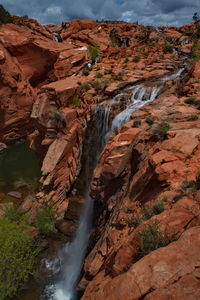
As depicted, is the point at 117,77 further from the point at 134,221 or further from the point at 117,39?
the point at 117,39

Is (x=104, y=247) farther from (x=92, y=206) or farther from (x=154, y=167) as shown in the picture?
(x=92, y=206)

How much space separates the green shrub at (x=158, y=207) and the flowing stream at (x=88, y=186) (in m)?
5.84

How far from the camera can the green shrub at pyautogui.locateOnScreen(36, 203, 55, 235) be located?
1153 cm

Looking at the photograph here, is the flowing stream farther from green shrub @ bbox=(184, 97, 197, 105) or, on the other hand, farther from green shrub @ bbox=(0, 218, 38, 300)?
green shrub @ bbox=(184, 97, 197, 105)

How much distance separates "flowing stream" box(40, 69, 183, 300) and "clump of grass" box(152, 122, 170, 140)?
3817 millimetres

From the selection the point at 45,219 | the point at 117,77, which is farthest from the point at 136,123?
the point at 117,77

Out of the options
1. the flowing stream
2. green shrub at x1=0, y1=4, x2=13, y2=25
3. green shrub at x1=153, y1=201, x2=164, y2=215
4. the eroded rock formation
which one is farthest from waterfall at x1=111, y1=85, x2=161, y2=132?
green shrub at x1=0, y1=4, x2=13, y2=25

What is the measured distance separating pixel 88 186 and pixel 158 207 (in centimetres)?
915

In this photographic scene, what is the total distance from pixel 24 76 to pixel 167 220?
2262 centimetres

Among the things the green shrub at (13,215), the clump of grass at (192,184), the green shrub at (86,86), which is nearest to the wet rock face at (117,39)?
the green shrub at (86,86)

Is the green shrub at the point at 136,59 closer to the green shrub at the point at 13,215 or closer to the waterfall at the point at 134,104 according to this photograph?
the waterfall at the point at 134,104

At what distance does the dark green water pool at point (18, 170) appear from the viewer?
1683 cm

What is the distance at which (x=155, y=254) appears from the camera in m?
3.55

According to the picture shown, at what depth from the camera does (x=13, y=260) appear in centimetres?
907
